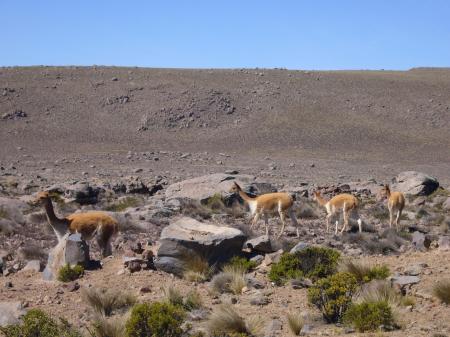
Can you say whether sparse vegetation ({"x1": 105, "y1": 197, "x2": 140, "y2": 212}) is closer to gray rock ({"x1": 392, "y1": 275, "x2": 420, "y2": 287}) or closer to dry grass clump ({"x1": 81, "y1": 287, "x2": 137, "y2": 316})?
dry grass clump ({"x1": 81, "y1": 287, "x2": 137, "y2": 316})

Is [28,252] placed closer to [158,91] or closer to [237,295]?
[237,295]

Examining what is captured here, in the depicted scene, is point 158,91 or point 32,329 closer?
point 32,329

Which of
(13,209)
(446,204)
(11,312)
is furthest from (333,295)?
(446,204)

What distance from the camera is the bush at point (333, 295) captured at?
31.7 ft

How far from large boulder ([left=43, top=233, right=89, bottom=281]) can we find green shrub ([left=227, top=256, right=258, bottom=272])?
2544mm

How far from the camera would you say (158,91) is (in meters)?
64.9

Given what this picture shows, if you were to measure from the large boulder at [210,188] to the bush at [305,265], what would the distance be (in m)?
11.2

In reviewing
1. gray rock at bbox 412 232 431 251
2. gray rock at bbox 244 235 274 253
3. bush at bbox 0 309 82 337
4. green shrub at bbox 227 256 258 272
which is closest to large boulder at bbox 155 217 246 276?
green shrub at bbox 227 256 258 272

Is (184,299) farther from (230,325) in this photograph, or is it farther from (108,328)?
(108,328)

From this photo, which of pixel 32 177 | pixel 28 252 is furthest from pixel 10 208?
pixel 32 177

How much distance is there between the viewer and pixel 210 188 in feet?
80.3

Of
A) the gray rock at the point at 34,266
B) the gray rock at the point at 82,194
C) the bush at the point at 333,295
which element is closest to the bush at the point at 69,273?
the gray rock at the point at 34,266

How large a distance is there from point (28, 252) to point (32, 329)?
6361mm

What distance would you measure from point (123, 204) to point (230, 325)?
50.4 ft
